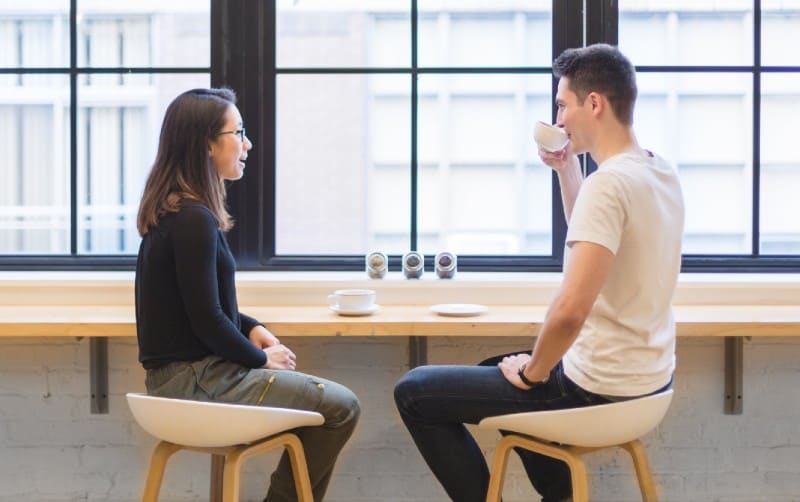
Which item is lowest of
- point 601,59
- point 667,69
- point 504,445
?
point 504,445

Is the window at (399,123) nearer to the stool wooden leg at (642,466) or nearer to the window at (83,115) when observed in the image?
the window at (83,115)

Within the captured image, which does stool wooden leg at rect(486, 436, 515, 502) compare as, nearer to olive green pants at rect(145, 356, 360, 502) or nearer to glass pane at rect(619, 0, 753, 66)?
olive green pants at rect(145, 356, 360, 502)

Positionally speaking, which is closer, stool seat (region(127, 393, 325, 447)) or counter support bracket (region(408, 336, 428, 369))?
stool seat (region(127, 393, 325, 447))

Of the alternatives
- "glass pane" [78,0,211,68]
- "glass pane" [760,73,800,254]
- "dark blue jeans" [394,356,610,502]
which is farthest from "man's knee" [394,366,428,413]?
"glass pane" [760,73,800,254]

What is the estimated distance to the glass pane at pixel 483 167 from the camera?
10.5 ft

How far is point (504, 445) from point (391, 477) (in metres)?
1.01

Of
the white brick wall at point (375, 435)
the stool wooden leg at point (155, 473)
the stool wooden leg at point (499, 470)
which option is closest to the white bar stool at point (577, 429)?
the stool wooden leg at point (499, 470)

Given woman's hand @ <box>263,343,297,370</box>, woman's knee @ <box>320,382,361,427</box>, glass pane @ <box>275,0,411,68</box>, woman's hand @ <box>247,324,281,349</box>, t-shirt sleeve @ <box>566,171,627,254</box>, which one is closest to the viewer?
t-shirt sleeve @ <box>566,171,627,254</box>

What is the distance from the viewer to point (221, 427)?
6.53 ft

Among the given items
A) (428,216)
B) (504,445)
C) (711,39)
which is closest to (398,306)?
(428,216)

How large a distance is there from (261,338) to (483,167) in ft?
3.98

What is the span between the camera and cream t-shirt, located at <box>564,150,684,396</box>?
190 cm

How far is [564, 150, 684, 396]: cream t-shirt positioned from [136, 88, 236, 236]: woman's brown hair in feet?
3.17

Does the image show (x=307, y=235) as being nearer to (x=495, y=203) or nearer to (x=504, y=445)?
(x=495, y=203)
